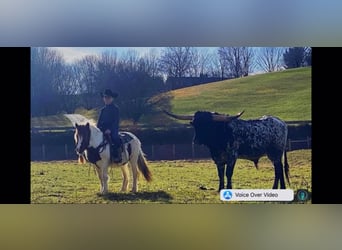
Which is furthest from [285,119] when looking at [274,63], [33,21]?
[33,21]

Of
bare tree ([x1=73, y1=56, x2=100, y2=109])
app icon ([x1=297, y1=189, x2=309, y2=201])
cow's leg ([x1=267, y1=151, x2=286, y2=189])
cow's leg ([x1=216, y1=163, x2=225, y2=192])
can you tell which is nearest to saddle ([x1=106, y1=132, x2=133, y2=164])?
bare tree ([x1=73, y1=56, x2=100, y2=109])

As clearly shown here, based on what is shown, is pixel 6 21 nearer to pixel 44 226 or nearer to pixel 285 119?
pixel 44 226

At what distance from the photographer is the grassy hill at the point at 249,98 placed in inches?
122

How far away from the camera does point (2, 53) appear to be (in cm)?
313

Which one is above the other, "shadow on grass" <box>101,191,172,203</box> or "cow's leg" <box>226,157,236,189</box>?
"cow's leg" <box>226,157,236,189</box>

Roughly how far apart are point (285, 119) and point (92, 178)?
3.86ft

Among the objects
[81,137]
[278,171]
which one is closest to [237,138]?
[278,171]

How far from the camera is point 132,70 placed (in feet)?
10.2

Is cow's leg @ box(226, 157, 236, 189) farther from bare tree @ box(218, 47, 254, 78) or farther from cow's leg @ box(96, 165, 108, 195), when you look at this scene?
cow's leg @ box(96, 165, 108, 195)

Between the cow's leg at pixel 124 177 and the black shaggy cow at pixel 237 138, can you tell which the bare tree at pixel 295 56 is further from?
the cow's leg at pixel 124 177

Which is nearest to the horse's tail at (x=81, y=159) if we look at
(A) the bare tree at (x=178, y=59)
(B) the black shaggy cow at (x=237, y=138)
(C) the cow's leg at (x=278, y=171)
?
(B) the black shaggy cow at (x=237, y=138)

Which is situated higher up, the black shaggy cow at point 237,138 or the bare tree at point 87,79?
the bare tree at point 87,79

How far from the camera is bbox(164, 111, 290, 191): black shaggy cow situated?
10.3 feet

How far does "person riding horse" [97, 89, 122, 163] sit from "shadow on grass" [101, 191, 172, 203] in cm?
21
